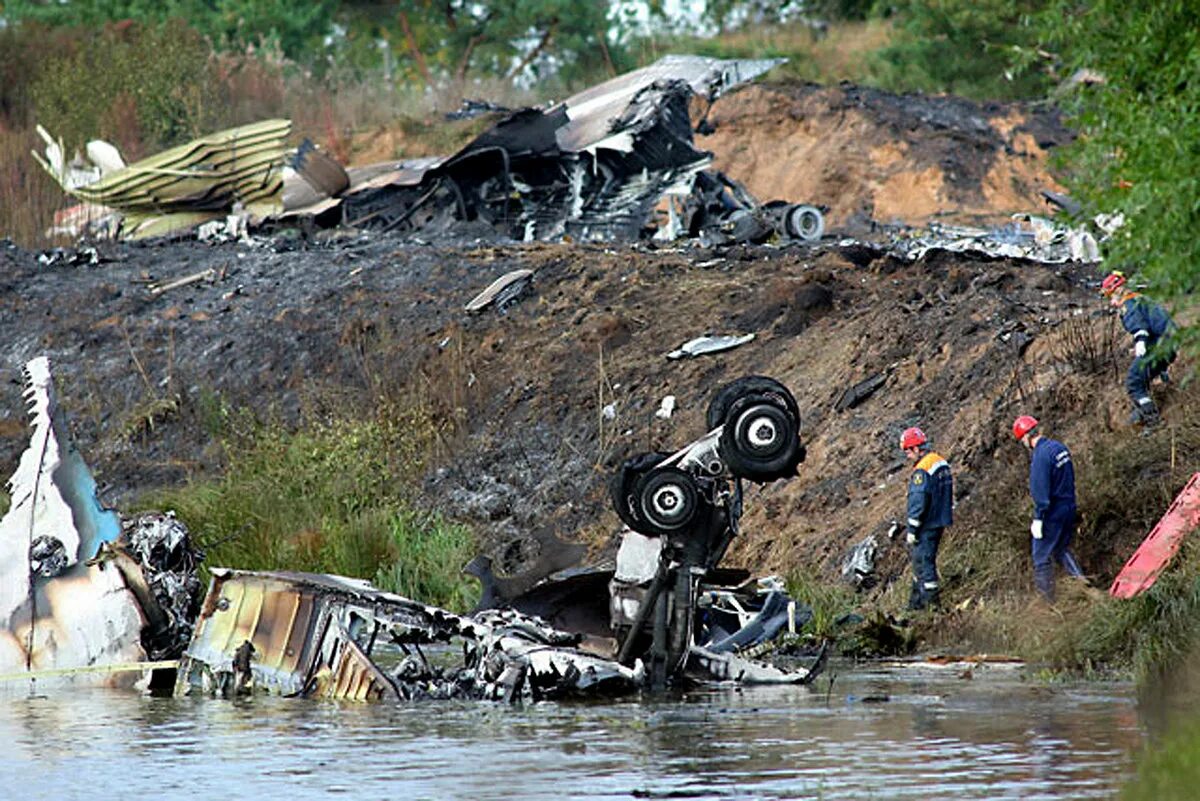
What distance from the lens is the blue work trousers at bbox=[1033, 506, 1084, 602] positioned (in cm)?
1734

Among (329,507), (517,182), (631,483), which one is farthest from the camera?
(517,182)

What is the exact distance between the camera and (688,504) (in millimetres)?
14406

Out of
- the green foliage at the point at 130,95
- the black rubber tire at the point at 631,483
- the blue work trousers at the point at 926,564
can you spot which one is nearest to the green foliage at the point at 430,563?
the blue work trousers at the point at 926,564

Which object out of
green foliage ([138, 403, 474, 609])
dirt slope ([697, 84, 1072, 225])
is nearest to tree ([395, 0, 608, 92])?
dirt slope ([697, 84, 1072, 225])

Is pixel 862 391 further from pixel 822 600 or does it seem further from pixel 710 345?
pixel 822 600

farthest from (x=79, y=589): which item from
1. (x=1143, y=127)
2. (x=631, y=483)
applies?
(x=1143, y=127)

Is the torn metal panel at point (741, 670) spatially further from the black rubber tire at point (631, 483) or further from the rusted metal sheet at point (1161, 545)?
the rusted metal sheet at point (1161, 545)

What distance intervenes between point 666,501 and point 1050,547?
444 cm

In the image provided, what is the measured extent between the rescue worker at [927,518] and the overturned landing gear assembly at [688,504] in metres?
3.28

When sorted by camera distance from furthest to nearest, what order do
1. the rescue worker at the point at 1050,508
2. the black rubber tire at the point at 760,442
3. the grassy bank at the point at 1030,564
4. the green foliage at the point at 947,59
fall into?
the green foliage at the point at 947,59
the rescue worker at the point at 1050,508
the grassy bank at the point at 1030,564
the black rubber tire at the point at 760,442

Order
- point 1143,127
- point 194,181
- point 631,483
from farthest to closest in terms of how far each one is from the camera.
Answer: point 194,181 < point 631,483 < point 1143,127

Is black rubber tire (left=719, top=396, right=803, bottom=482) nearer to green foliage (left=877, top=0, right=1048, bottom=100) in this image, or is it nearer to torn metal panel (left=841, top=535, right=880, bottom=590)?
torn metal panel (left=841, top=535, right=880, bottom=590)

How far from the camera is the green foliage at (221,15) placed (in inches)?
1982

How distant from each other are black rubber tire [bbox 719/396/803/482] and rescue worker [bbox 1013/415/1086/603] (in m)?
3.60
